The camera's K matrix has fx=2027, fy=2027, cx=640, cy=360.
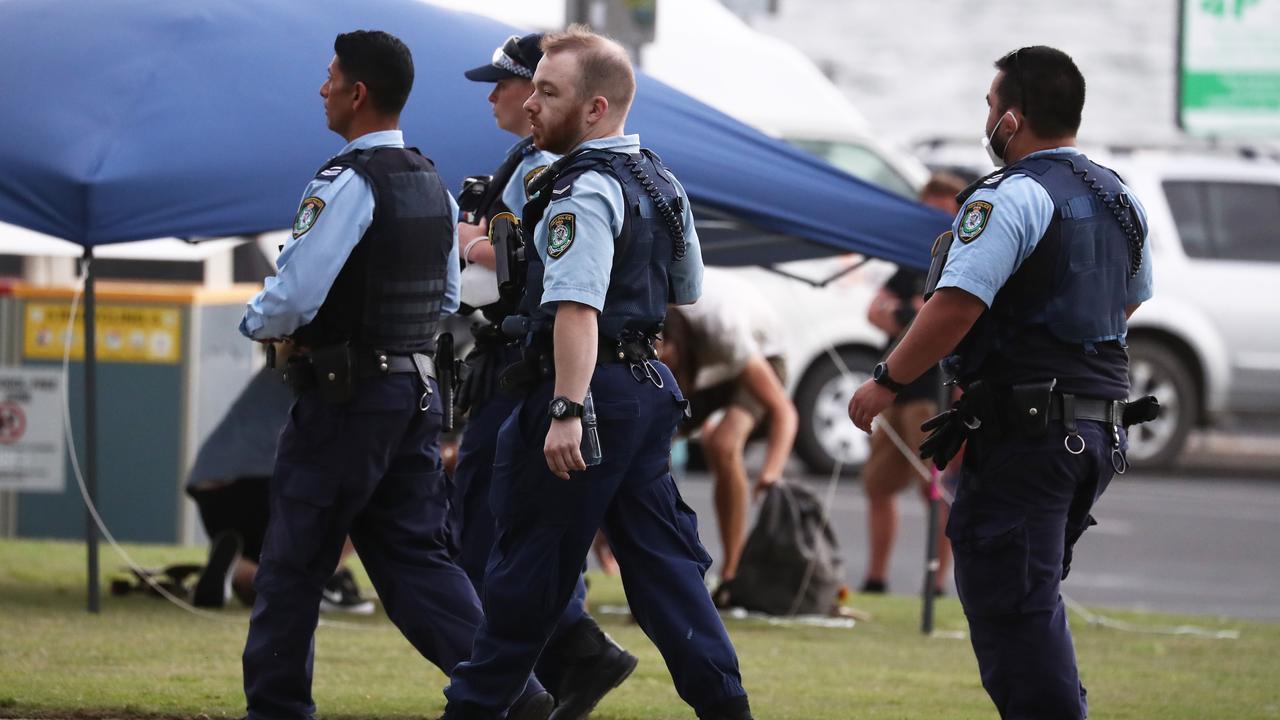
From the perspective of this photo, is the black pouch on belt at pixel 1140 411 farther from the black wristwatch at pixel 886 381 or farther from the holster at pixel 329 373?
the holster at pixel 329 373

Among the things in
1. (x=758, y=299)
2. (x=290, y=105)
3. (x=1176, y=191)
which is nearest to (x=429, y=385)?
(x=290, y=105)

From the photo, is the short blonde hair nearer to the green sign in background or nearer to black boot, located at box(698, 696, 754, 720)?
black boot, located at box(698, 696, 754, 720)

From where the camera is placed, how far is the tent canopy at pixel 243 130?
696cm

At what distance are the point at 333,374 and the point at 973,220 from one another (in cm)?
163

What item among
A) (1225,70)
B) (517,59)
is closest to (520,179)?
(517,59)

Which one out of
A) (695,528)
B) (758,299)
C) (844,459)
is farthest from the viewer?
(844,459)

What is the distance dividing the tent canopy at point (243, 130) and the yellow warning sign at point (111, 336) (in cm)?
267

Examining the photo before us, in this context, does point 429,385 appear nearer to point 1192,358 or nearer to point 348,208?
point 348,208

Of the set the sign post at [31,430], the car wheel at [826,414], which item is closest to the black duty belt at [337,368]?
the sign post at [31,430]

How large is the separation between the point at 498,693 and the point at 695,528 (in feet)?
2.07

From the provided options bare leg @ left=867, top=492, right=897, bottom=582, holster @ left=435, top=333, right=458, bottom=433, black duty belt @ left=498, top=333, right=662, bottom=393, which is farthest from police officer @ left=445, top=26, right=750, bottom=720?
bare leg @ left=867, top=492, right=897, bottom=582

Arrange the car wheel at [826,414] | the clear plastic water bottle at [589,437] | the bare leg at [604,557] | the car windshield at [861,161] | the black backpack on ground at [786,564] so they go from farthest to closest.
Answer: the car wheel at [826,414] → the car windshield at [861,161] → the bare leg at [604,557] → the black backpack on ground at [786,564] → the clear plastic water bottle at [589,437]

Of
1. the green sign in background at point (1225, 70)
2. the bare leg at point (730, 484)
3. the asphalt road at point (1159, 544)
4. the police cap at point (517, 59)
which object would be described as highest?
the green sign in background at point (1225, 70)

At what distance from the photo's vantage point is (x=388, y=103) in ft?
17.1
